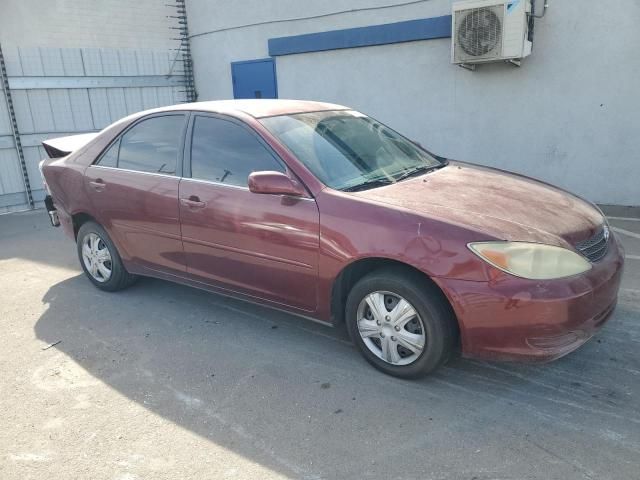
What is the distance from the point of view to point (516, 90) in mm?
6953

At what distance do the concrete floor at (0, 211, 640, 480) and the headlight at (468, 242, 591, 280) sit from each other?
0.75m

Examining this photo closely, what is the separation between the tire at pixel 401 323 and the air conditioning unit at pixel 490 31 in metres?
4.60

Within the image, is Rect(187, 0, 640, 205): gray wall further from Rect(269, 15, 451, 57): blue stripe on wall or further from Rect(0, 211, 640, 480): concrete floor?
Rect(0, 211, 640, 480): concrete floor

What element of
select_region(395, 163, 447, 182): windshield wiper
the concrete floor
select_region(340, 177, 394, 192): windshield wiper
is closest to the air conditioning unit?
select_region(395, 163, 447, 182): windshield wiper

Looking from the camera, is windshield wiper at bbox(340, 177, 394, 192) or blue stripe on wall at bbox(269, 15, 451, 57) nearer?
windshield wiper at bbox(340, 177, 394, 192)

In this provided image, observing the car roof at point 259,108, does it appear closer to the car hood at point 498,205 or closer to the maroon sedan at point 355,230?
the maroon sedan at point 355,230

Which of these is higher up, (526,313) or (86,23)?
(86,23)

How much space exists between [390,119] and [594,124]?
9.24 feet

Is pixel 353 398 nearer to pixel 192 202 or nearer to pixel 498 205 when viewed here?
pixel 498 205

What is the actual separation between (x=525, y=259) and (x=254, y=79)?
788 centimetres

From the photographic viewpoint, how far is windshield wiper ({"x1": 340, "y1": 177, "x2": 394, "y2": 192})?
3262 mm

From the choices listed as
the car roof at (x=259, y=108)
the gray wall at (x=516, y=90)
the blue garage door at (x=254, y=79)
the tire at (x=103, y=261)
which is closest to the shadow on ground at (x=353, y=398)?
the tire at (x=103, y=261)

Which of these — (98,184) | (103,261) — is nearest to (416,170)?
(98,184)

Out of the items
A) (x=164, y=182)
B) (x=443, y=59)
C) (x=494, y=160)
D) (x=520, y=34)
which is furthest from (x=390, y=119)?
(x=164, y=182)
